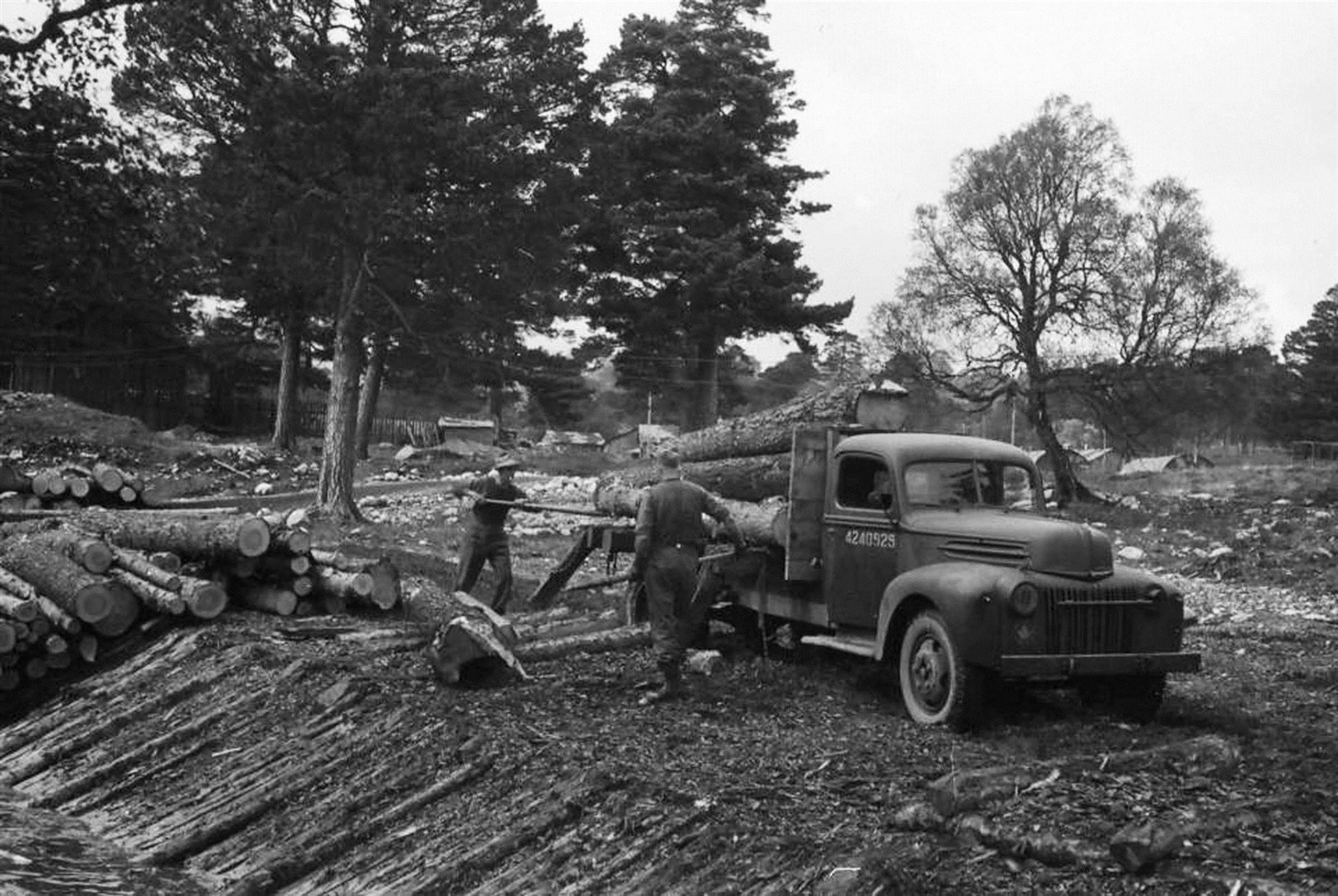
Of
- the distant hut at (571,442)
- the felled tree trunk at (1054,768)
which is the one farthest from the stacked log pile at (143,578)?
the distant hut at (571,442)

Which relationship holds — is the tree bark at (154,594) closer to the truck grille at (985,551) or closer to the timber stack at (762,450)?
the timber stack at (762,450)

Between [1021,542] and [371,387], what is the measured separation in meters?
33.8

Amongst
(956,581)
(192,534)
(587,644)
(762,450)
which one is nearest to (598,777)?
(956,581)

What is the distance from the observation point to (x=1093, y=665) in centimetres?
843

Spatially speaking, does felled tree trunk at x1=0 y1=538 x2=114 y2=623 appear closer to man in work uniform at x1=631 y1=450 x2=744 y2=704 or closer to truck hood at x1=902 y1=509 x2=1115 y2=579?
man in work uniform at x1=631 y1=450 x2=744 y2=704

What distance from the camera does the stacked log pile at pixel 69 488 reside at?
17.6 m

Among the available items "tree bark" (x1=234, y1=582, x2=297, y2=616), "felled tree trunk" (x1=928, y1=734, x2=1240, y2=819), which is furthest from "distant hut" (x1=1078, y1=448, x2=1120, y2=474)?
"felled tree trunk" (x1=928, y1=734, x2=1240, y2=819)

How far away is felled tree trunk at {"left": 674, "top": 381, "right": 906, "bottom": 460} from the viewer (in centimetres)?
1161

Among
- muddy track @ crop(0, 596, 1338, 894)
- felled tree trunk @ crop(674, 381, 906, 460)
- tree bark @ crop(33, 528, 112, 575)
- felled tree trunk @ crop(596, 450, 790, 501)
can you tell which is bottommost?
muddy track @ crop(0, 596, 1338, 894)

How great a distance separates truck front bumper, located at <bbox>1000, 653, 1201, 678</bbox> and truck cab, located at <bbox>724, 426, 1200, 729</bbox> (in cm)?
1

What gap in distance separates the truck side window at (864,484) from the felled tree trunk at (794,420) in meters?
1.23

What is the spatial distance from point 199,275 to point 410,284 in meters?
14.3

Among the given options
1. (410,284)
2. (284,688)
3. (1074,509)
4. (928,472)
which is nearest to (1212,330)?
(1074,509)

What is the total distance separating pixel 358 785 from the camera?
292 inches
